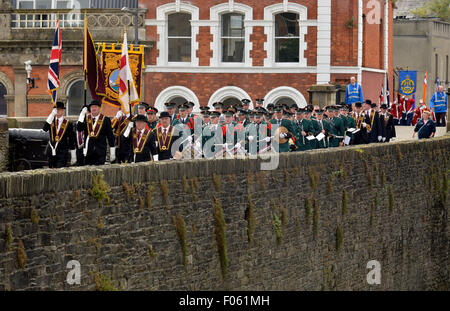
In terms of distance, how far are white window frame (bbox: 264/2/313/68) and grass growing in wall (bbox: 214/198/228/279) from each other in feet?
88.6

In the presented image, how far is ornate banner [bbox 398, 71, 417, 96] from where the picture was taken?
4548cm

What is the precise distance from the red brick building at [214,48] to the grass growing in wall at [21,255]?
30.9 meters

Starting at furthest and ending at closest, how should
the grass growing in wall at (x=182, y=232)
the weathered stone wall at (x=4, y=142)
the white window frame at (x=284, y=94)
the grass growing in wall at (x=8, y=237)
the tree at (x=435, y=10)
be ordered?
the tree at (x=435, y=10) < the white window frame at (x=284, y=94) < the weathered stone wall at (x=4, y=142) < the grass growing in wall at (x=182, y=232) < the grass growing in wall at (x=8, y=237)

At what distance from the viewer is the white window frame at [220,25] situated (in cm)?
4134

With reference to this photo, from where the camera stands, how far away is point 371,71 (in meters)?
43.6

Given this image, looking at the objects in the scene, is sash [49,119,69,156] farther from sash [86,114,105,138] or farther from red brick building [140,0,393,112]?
red brick building [140,0,393,112]

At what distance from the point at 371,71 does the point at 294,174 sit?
26.9 meters

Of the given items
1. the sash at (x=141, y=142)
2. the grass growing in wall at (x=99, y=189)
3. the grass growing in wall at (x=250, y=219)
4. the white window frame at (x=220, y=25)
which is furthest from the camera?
the white window frame at (x=220, y=25)

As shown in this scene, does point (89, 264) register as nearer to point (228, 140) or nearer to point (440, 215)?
point (228, 140)

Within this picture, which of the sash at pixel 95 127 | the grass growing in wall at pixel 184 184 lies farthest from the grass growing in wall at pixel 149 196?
the sash at pixel 95 127

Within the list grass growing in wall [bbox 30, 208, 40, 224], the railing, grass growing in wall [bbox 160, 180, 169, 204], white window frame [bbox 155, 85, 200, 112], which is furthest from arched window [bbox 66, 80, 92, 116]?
grass growing in wall [bbox 30, 208, 40, 224]

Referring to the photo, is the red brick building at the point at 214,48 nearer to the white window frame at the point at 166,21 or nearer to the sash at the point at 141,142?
the white window frame at the point at 166,21

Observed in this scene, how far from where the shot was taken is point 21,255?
10.2 m

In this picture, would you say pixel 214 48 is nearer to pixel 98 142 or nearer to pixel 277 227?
pixel 98 142
